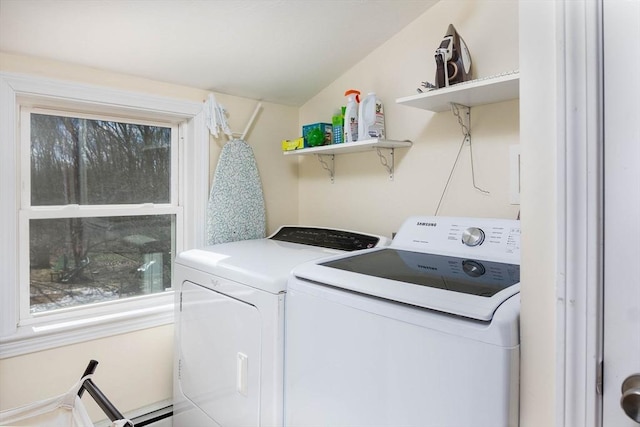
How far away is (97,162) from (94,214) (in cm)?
27

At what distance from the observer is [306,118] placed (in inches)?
103

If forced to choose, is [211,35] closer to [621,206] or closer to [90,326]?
[90,326]

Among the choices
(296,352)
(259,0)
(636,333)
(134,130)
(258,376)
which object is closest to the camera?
(636,333)

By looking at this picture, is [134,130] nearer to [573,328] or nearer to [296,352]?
[296,352]

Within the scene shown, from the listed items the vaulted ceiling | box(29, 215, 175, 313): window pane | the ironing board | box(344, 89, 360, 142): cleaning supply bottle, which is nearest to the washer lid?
box(344, 89, 360, 142): cleaning supply bottle

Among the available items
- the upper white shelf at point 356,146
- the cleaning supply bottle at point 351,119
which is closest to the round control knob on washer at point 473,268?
the upper white shelf at point 356,146

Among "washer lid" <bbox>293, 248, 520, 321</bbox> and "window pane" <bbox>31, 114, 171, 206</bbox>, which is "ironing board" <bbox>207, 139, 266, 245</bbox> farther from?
"washer lid" <bbox>293, 248, 520, 321</bbox>

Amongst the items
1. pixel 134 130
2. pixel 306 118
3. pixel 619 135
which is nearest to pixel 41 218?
pixel 134 130

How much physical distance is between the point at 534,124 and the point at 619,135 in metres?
0.14

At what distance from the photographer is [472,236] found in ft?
4.75

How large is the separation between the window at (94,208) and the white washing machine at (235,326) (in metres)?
0.38

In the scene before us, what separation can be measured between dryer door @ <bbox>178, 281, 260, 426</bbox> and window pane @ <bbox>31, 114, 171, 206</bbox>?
2.17 ft

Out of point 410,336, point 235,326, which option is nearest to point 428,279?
point 410,336

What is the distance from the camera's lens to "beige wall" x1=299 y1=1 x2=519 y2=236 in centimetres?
166
